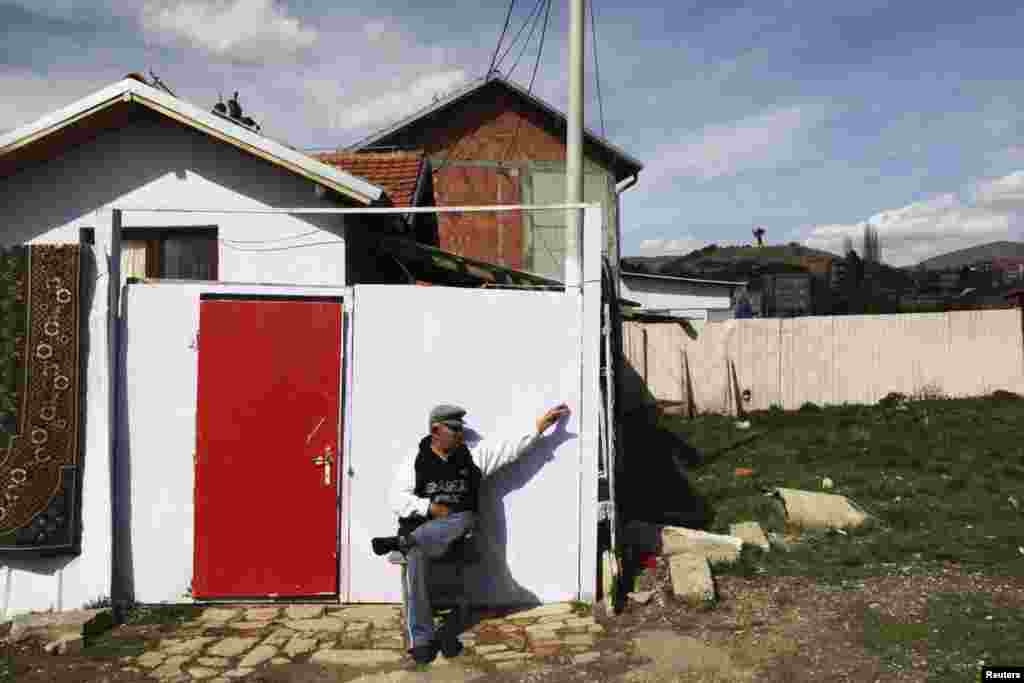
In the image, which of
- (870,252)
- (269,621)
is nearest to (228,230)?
(269,621)

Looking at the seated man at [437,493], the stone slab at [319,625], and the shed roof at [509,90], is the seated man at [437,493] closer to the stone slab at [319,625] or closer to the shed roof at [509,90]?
the stone slab at [319,625]

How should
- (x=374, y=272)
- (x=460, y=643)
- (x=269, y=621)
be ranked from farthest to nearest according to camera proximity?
(x=374, y=272), (x=269, y=621), (x=460, y=643)

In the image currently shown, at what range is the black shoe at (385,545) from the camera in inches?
196

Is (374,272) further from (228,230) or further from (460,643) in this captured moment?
(460,643)

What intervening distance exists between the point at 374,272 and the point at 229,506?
5.05 metres

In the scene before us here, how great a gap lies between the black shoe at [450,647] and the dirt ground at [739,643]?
0.61ft

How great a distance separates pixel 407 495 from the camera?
204 inches

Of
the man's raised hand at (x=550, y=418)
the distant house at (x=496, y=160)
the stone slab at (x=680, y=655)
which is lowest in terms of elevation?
the stone slab at (x=680, y=655)

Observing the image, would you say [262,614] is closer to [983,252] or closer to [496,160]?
[496,160]

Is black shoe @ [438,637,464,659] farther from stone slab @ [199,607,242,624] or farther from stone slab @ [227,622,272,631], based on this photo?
stone slab @ [199,607,242,624]

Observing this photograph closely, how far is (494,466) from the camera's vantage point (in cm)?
546

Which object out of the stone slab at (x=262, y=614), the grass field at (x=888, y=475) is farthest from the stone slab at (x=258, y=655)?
the grass field at (x=888, y=475)

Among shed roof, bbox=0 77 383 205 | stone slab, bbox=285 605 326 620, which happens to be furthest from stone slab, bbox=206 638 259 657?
shed roof, bbox=0 77 383 205

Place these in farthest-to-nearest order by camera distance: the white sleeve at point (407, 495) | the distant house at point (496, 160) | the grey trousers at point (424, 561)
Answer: the distant house at point (496, 160)
the white sleeve at point (407, 495)
the grey trousers at point (424, 561)
